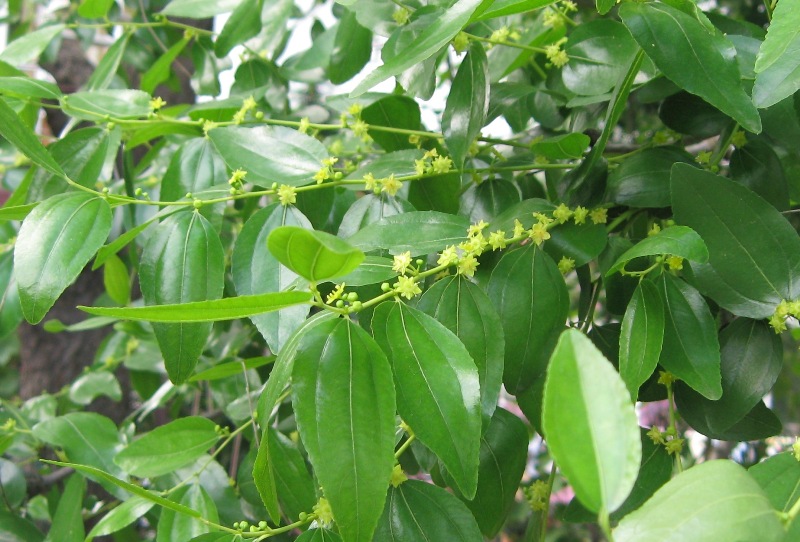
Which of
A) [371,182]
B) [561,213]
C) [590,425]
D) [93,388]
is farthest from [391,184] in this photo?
[93,388]

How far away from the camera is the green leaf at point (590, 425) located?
0.77 feet

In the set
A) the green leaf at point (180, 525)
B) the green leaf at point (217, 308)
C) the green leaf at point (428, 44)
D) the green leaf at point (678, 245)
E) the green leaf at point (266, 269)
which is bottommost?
the green leaf at point (180, 525)

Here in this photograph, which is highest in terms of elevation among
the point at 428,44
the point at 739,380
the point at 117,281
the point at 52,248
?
the point at 428,44

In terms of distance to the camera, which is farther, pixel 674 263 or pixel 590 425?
pixel 674 263

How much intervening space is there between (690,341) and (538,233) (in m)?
0.11

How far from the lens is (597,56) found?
560 mm

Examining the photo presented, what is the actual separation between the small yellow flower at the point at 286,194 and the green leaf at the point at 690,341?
0.81 ft

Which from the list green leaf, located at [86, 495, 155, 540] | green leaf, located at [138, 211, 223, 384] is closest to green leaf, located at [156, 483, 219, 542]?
green leaf, located at [86, 495, 155, 540]

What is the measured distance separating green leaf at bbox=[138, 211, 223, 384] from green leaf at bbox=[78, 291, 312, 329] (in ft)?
0.53

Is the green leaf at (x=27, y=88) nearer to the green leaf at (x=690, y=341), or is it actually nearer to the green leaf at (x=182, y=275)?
the green leaf at (x=182, y=275)

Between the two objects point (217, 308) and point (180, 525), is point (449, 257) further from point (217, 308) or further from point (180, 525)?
point (180, 525)

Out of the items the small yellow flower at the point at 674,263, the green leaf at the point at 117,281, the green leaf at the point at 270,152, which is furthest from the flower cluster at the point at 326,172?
the green leaf at the point at 117,281

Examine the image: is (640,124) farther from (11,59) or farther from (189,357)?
(189,357)

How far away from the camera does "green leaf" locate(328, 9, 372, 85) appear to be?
2.40 feet
